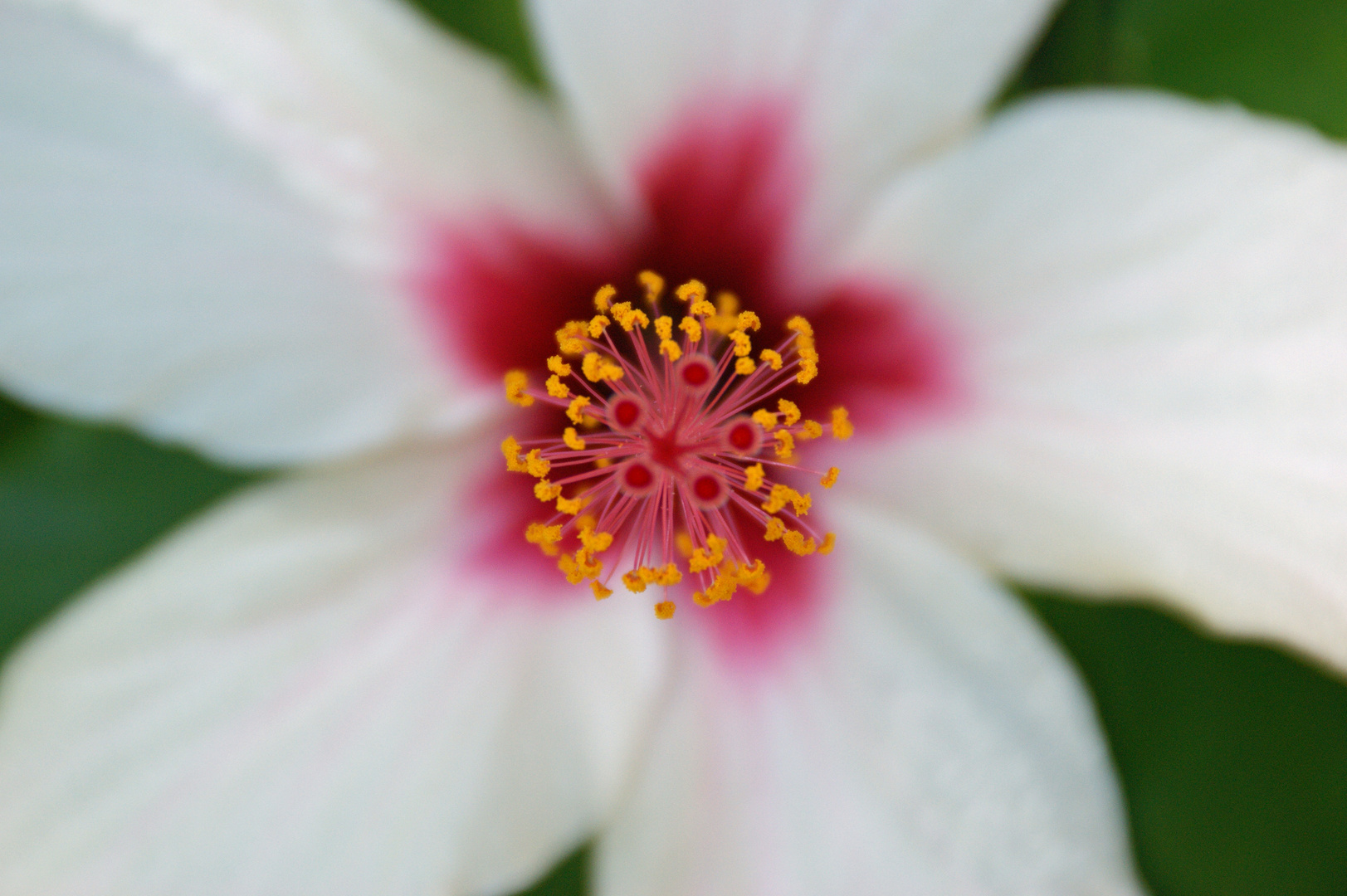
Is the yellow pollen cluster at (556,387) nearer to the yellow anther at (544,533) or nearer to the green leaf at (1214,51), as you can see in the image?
the yellow anther at (544,533)

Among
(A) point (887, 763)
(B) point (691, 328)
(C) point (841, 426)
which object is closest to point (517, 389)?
(B) point (691, 328)

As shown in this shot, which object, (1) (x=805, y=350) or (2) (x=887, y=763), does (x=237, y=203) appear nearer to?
(1) (x=805, y=350)

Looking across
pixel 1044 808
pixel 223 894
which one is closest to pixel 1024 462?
pixel 1044 808

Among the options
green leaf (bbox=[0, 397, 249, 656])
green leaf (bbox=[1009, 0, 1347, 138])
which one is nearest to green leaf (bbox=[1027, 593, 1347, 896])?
green leaf (bbox=[1009, 0, 1347, 138])

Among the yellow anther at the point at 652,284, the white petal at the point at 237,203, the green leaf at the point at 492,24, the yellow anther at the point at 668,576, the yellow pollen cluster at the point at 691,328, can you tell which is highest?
the green leaf at the point at 492,24

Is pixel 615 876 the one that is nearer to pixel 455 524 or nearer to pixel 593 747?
pixel 593 747

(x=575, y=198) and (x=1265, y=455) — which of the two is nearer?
(x=1265, y=455)


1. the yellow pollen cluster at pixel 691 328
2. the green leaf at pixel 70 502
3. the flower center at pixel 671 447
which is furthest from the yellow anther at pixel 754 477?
the green leaf at pixel 70 502
